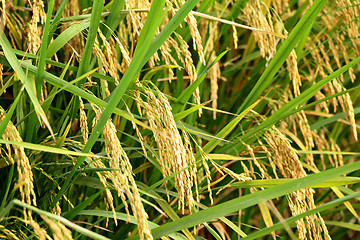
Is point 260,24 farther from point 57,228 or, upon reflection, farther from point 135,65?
point 57,228

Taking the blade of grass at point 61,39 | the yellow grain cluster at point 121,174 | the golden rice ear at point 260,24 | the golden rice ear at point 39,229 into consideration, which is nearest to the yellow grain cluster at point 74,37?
the blade of grass at point 61,39

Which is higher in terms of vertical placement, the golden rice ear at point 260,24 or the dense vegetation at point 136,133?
the golden rice ear at point 260,24

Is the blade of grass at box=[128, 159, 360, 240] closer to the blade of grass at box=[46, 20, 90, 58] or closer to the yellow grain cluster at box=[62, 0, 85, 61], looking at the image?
the blade of grass at box=[46, 20, 90, 58]

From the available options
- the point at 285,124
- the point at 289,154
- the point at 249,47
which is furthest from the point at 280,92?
the point at 289,154

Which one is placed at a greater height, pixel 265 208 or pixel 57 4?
pixel 57 4

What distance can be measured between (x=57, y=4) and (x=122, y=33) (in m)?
0.27

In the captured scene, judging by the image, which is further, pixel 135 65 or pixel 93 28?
pixel 93 28

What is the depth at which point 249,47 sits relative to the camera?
1830mm

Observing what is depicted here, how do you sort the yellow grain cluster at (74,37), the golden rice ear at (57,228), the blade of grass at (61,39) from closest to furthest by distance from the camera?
the golden rice ear at (57,228)
the blade of grass at (61,39)
the yellow grain cluster at (74,37)

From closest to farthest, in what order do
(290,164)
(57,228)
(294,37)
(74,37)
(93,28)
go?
(57,228)
(93,28)
(294,37)
(290,164)
(74,37)

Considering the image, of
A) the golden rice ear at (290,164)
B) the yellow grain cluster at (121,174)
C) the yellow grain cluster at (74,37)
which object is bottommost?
the golden rice ear at (290,164)

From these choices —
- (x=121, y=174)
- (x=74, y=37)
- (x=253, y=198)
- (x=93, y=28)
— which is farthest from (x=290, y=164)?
(x=74, y=37)

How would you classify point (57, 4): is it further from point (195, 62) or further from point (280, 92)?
point (280, 92)

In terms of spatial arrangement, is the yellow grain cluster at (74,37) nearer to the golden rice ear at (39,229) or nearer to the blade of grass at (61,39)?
the blade of grass at (61,39)
